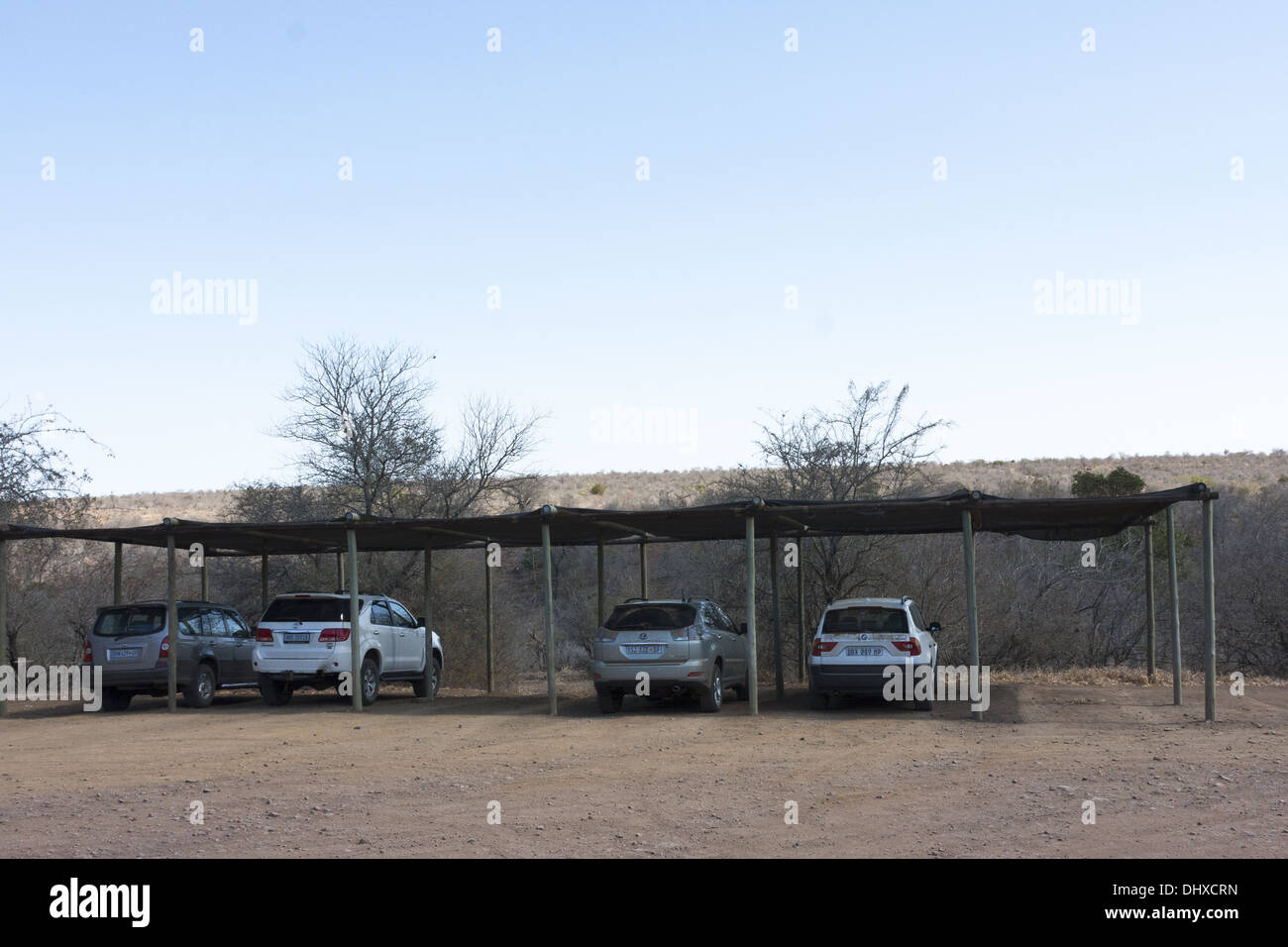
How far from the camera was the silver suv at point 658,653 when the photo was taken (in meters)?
15.7

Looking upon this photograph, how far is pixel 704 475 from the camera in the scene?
234ft

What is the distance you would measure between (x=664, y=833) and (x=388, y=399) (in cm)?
1976

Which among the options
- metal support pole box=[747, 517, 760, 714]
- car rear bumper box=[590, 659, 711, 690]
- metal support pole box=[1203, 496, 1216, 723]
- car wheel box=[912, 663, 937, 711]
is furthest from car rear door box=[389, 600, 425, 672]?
metal support pole box=[1203, 496, 1216, 723]

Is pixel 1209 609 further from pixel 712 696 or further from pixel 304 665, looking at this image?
pixel 304 665

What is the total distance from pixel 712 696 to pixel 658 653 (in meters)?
1.17

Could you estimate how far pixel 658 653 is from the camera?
51.6 ft

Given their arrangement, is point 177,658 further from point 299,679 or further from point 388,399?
point 388,399

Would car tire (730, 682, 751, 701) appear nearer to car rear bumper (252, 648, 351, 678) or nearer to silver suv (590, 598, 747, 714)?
silver suv (590, 598, 747, 714)

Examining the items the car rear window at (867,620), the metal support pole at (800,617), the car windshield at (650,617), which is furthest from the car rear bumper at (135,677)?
the metal support pole at (800,617)

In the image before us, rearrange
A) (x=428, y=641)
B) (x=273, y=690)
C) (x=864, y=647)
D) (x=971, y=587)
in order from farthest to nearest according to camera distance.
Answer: (x=428, y=641)
(x=273, y=690)
(x=864, y=647)
(x=971, y=587)

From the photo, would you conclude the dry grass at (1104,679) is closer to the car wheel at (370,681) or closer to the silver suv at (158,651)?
the car wheel at (370,681)

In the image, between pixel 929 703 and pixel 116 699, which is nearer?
pixel 929 703

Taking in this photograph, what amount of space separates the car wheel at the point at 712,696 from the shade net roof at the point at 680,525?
2.22m

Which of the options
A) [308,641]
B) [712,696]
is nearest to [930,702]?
[712,696]
